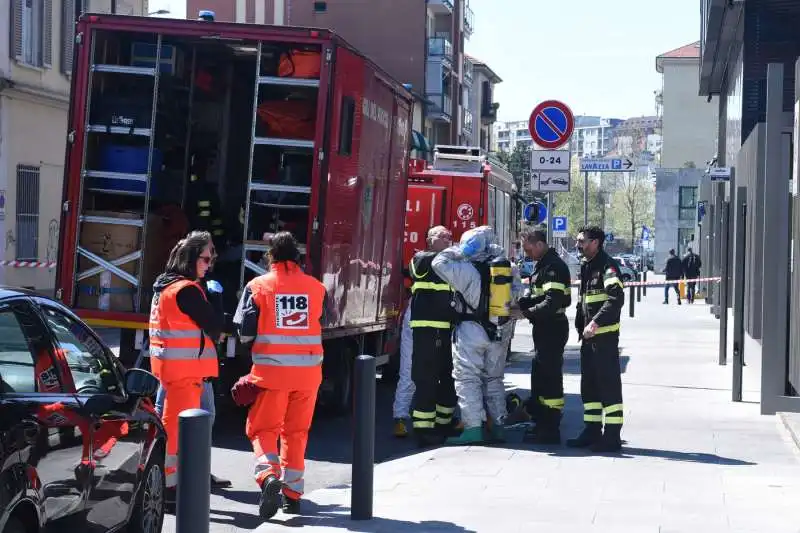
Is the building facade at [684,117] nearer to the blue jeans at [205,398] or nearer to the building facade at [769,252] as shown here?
the building facade at [769,252]

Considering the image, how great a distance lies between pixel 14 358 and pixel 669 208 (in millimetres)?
94600

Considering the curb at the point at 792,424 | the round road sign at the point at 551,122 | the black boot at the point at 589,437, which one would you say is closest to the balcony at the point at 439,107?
the round road sign at the point at 551,122

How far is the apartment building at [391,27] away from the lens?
62.8 m

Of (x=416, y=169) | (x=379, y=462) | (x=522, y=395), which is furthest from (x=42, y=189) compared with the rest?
(x=379, y=462)

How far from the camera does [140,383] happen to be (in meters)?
6.57

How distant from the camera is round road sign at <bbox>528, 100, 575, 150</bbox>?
16.7 metres

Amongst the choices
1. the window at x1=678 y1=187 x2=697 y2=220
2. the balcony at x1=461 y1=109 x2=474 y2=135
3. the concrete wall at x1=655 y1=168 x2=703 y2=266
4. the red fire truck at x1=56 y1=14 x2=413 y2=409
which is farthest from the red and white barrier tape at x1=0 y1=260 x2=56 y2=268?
the concrete wall at x1=655 y1=168 x2=703 y2=266

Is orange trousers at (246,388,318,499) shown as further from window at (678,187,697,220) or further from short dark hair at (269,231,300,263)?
window at (678,187,697,220)

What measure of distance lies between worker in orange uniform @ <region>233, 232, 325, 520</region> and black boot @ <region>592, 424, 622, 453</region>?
3.35 meters

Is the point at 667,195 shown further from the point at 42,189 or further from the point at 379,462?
the point at 379,462

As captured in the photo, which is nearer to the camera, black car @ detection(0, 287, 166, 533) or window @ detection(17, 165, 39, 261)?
black car @ detection(0, 287, 166, 533)

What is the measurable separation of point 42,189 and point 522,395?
18048mm

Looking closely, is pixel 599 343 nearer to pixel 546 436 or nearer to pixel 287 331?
pixel 546 436

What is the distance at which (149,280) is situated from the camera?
12398 millimetres
